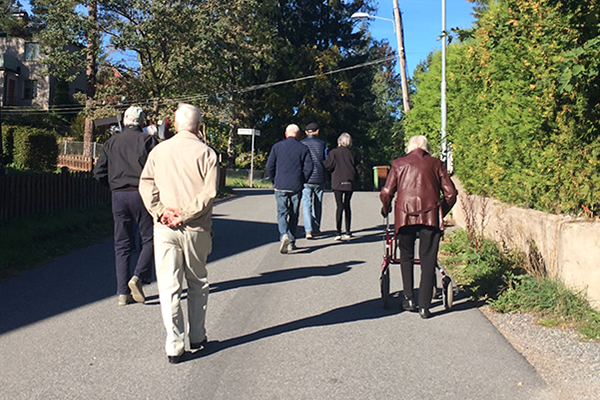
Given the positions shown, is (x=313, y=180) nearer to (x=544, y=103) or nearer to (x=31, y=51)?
(x=544, y=103)

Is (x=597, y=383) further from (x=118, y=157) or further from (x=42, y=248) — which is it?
(x=42, y=248)

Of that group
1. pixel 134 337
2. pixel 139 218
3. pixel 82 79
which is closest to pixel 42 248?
pixel 139 218

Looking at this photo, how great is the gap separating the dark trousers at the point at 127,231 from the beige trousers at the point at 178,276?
1.82 m

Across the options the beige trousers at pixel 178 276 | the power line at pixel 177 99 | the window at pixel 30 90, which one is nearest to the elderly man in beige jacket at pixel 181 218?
the beige trousers at pixel 178 276

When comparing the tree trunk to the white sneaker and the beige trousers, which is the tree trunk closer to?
the white sneaker

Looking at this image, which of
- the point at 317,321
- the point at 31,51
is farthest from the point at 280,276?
the point at 31,51

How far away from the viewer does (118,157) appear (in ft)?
22.2

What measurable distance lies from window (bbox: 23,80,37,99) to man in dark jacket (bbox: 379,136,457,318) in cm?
5087

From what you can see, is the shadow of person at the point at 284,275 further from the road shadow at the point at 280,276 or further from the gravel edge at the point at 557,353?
the gravel edge at the point at 557,353

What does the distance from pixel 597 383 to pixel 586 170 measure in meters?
2.83

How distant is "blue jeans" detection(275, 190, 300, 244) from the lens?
33.0ft

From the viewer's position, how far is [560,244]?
6.61 m

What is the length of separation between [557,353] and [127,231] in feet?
14.1

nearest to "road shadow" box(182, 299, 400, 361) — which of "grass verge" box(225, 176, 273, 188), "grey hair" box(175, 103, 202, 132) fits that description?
"grey hair" box(175, 103, 202, 132)
